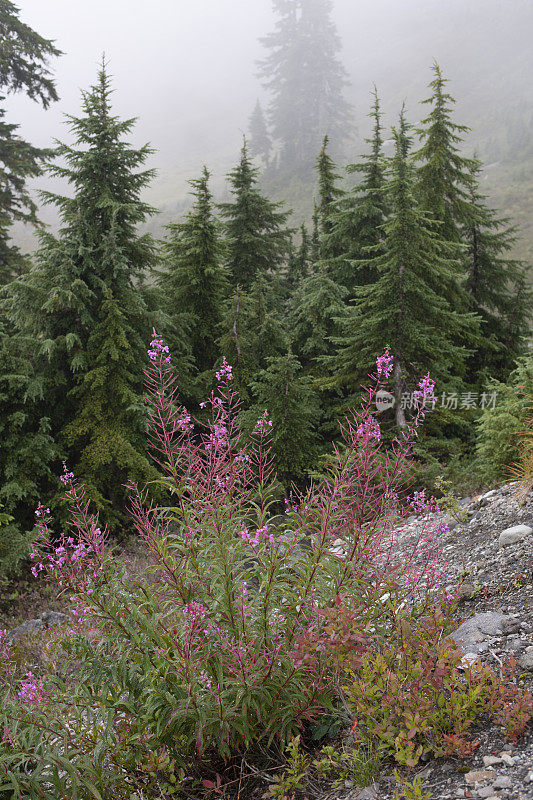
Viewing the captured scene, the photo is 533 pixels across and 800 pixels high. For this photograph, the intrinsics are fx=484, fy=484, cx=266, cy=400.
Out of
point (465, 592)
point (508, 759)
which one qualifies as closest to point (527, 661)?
point (508, 759)

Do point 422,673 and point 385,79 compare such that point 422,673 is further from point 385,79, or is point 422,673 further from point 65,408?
point 385,79

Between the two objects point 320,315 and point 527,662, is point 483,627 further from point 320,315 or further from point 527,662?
point 320,315

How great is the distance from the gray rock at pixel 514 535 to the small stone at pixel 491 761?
2.99 metres

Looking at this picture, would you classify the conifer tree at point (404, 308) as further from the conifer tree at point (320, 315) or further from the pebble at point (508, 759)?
the pebble at point (508, 759)

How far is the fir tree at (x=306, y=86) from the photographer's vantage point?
4725 centimetres

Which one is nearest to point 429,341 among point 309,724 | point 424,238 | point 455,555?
point 424,238

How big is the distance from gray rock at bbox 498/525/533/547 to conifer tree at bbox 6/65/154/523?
6.59 metres

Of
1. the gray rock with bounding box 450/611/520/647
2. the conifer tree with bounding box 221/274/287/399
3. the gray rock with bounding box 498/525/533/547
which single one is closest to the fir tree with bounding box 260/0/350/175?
the conifer tree with bounding box 221/274/287/399

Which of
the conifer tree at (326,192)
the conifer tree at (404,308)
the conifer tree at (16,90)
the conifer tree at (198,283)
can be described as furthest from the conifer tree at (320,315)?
the conifer tree at (16,90)

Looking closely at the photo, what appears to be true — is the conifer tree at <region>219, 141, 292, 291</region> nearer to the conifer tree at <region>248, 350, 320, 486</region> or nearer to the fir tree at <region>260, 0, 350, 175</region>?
the conifer tree at <region>248, 350, 320, 486</region>

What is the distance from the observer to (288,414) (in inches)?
401

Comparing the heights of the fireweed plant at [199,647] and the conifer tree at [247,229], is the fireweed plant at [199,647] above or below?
below

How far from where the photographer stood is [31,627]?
23.0 ft

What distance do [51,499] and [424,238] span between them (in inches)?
346
